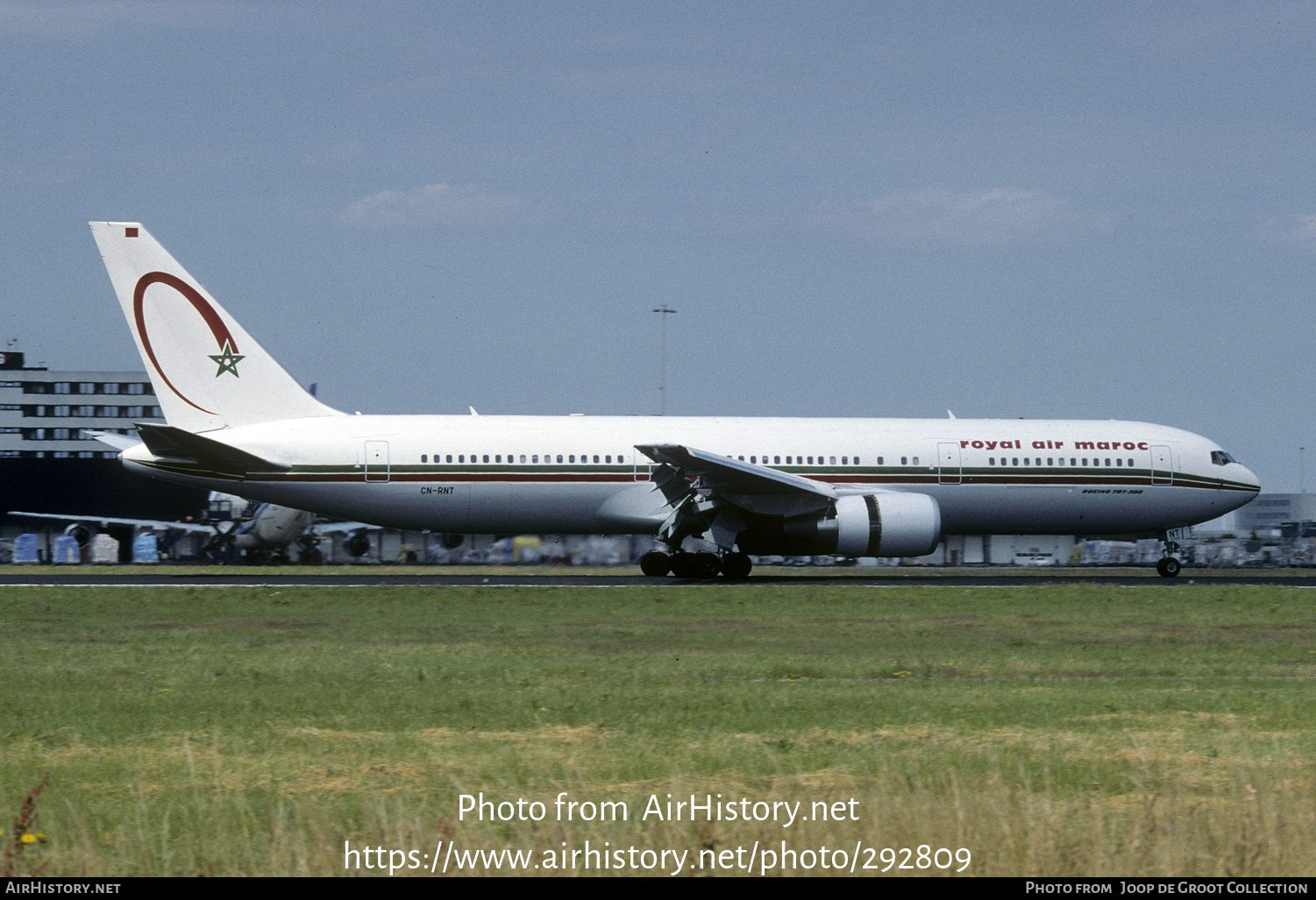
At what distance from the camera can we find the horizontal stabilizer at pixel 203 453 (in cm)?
2930

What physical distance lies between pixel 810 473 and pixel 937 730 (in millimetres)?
22282

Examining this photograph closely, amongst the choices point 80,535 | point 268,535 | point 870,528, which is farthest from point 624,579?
point 80,535

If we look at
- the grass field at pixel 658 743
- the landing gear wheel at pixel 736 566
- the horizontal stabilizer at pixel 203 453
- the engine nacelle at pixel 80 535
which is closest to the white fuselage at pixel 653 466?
the horizontal stabilizer at pixel 203 453

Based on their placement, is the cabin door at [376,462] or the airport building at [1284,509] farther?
the airport building at [1284,509]

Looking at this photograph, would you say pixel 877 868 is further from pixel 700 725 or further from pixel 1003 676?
pixel 1003 676

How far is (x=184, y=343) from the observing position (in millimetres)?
31609

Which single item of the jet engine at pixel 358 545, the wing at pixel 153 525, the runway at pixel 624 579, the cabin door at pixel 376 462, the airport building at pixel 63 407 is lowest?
the runway at pixel 624 579

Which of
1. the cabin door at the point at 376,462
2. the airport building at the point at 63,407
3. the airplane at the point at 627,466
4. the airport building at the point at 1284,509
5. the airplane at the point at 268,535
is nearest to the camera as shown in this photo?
the airplane at the point at 627,466

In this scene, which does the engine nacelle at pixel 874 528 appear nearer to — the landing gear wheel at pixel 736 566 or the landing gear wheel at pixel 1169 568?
the landing gear wheel at pixel 736 566

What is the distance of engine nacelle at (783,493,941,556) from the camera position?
29641 mm

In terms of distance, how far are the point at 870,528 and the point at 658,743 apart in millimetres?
20547

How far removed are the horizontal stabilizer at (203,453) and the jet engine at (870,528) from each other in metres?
11.7

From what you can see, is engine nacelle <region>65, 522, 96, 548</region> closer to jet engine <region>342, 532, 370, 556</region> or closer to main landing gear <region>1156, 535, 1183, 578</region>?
jet engine <region>342, 532, 370, 556</region>
